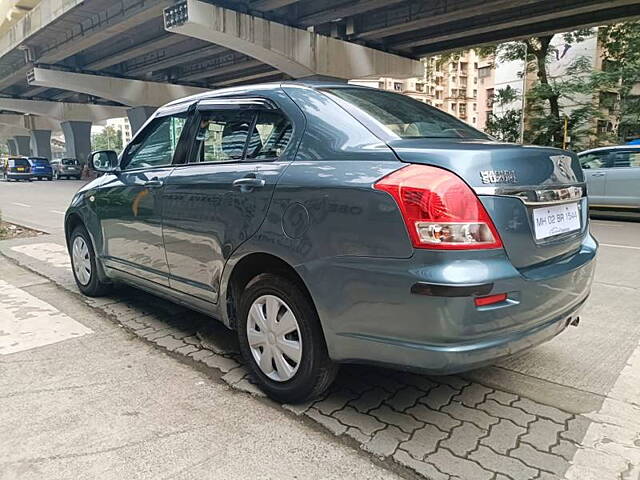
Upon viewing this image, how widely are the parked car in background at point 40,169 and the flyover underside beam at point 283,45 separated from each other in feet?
74.0

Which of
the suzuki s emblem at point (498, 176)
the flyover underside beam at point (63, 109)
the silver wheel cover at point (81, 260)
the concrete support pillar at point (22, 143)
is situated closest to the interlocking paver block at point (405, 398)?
the suzuki s emblem at point (498, 176)

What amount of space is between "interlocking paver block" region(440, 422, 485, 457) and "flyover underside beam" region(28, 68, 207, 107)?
24.0 m

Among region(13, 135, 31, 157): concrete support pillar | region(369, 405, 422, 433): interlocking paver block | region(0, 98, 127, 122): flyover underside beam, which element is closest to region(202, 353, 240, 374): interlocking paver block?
region(369, 405, 422, 433): interlocking paver block

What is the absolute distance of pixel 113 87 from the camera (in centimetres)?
2780

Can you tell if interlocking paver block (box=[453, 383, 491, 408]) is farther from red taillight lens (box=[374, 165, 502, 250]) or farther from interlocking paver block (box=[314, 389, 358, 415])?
red taillight lens (box=[374, 165, 502, 250])

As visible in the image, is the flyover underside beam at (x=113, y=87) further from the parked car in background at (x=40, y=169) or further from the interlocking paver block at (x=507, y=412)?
the interlocking paver block at (x=507, y=412)

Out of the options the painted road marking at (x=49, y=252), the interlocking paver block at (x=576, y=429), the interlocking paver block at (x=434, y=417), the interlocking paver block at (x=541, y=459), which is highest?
the painted road marking at (x=49, y=252)

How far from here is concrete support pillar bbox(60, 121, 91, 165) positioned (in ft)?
140

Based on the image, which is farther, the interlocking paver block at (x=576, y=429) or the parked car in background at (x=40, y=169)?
the parked car in background at (x=40, y=169)

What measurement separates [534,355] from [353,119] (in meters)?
2.06

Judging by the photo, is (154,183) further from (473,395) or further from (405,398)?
(473,395)

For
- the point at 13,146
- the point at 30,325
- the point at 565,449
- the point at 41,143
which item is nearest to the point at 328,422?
the point at 565,449

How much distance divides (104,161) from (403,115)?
2.93 metres

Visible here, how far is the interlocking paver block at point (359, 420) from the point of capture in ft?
8.16
